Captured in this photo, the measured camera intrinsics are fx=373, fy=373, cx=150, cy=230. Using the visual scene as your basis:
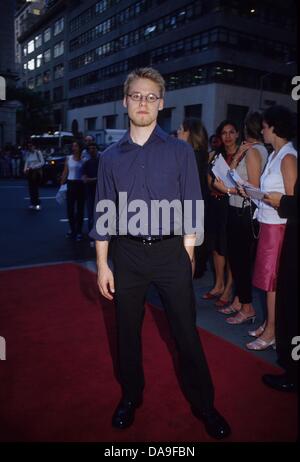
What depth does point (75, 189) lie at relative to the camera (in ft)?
24.8

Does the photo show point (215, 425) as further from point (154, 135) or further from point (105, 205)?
point (154, 135)

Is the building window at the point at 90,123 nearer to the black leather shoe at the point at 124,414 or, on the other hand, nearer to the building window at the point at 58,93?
the building window at the point at 58,93

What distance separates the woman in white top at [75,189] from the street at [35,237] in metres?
0.34

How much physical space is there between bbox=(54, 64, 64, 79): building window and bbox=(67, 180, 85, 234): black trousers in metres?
56.6

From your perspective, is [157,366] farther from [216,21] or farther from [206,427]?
[216,21]

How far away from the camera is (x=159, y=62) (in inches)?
1523

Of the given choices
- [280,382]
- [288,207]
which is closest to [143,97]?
[288,207]

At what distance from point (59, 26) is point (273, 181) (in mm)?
64178

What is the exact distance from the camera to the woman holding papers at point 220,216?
3.90 m

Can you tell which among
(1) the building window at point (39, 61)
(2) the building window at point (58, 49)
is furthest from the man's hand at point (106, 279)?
(1) the building window at point (39, 61)

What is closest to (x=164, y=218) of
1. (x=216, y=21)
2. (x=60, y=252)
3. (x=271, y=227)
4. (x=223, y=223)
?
(x=271, y=227)

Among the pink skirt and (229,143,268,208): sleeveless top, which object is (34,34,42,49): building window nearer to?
(229,143,268,208): sleeveless top

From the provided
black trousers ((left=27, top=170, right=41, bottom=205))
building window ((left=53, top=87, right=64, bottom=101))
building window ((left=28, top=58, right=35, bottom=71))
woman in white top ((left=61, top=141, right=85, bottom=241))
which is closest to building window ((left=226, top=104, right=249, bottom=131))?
black trousers ((left=27, top=170, right=41, bottom=205))
